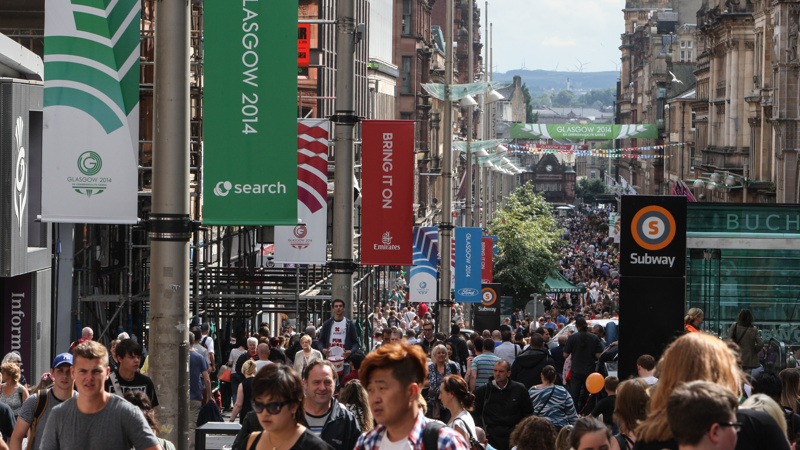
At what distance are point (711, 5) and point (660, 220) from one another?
7239 cm

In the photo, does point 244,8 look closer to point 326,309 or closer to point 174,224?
point 174,224

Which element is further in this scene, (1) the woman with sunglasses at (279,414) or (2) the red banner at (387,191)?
(2) the red banner at (387,191)

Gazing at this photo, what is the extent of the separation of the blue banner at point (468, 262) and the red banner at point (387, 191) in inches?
483

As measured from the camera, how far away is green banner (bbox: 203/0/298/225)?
35.1 feet

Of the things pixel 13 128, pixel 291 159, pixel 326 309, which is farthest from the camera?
pixel 326 309

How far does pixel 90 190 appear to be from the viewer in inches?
379

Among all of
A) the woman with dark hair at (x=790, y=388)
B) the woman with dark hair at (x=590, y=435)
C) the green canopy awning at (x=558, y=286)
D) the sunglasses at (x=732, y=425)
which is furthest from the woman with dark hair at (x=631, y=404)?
the green canopy awning at (x=558, y=286)

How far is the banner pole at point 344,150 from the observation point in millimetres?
14758

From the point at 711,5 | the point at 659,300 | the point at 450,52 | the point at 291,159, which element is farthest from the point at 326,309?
the point at 711,5

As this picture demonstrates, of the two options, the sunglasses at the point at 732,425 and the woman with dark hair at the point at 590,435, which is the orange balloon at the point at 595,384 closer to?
the woman with dark hair at the point at 590,435

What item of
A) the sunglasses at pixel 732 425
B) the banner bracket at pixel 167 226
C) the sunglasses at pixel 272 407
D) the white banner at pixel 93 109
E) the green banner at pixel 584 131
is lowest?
the sunglasses at pixel 272 407

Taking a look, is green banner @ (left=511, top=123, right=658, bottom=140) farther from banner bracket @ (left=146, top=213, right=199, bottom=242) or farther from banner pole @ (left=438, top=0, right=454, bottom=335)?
banner bracket @ (left=146, top=213, right=199, bottom=242)

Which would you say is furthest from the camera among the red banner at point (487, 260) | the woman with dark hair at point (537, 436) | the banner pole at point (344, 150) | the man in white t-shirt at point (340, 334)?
the red banner at point (487, 260)

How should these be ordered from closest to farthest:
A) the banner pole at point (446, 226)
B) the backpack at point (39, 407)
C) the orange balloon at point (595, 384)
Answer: the backpack at point (39, 407)
the orange balloon at point (595, 384)
the banner pole at point (446, 226)
